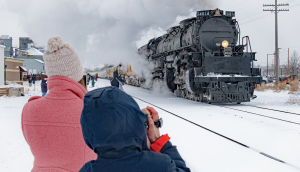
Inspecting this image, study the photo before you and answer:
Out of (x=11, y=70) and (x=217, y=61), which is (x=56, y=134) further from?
(x=11, y=70)

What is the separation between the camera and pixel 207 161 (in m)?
4.39

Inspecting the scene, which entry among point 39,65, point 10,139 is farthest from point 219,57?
point 39,65

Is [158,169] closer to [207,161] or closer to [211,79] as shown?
[207,161]

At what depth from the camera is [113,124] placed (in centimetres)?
130

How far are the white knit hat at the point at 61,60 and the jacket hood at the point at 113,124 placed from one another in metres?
0.63

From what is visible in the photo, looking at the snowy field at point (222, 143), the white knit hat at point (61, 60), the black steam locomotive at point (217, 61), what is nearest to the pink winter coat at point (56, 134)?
the white knit hat at point (61, 60)

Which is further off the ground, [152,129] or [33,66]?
[33,66]

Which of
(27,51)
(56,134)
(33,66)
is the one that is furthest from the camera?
(27,51)

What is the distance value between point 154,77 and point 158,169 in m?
17.9

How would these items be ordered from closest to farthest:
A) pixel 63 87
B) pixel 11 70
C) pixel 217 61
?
pixel 63 87 < pixel 217 61 < pixel 11 70

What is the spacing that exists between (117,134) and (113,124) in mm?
54

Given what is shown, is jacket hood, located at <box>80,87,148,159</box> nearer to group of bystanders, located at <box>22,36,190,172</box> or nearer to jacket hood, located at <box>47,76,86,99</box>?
group of bystanders, located at <box>22,36,190,172</box>

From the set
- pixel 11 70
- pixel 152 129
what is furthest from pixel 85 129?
pixel 11 70

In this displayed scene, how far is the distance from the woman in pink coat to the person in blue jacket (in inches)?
14.9
